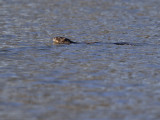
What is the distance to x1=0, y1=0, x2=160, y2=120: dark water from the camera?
39.1ft

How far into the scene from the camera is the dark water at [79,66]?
1191cm

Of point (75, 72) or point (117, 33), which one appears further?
point (117, 33)

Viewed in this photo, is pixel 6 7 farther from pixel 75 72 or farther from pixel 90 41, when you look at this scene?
pixel 75 72

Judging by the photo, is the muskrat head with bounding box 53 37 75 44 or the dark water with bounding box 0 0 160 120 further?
the muskrat head with bounding box 53 37 75 44

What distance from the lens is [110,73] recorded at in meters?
15.8

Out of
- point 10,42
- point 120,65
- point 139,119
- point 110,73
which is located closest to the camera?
point 139,119

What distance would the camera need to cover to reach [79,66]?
16.9 meters

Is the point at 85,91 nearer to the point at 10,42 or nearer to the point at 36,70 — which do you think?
the point at 36,70

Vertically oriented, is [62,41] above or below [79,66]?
above

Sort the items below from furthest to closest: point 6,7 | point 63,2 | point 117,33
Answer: point 63,2 < point 6,7 < point 117,33

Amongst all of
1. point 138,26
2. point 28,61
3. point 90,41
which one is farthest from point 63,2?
point 28,61

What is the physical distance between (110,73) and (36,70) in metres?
2.41

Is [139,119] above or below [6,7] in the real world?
below

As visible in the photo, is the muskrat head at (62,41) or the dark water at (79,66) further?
the muskrat head at (62,41)
